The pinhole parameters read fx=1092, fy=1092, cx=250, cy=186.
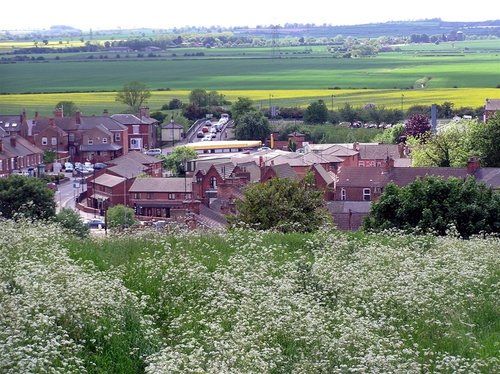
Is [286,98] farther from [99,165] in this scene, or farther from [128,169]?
[128,169]

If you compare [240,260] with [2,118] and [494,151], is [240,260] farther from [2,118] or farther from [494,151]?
[2,118]

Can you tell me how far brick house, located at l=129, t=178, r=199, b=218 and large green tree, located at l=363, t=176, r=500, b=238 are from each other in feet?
77.5

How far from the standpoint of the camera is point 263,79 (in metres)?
132

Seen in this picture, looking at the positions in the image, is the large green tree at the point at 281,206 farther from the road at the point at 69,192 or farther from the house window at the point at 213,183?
the road at the point at 69,192

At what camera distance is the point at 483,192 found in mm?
21312

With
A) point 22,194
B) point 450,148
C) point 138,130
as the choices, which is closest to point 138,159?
point 138,130

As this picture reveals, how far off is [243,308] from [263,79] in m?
123

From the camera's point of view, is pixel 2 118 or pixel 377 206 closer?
pixel 377 206

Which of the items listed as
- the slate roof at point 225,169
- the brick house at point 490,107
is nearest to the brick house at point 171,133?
the brick house at point 490,107

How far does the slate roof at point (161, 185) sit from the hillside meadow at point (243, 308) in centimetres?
3234

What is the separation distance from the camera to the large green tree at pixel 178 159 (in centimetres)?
5662

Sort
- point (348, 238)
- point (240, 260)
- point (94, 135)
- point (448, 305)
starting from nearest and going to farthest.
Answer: point (448, 305) < point (240, 260) < point (348, 238) < point (94, 135)

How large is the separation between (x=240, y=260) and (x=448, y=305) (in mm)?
2314

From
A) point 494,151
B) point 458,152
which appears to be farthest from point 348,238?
point 458,152
